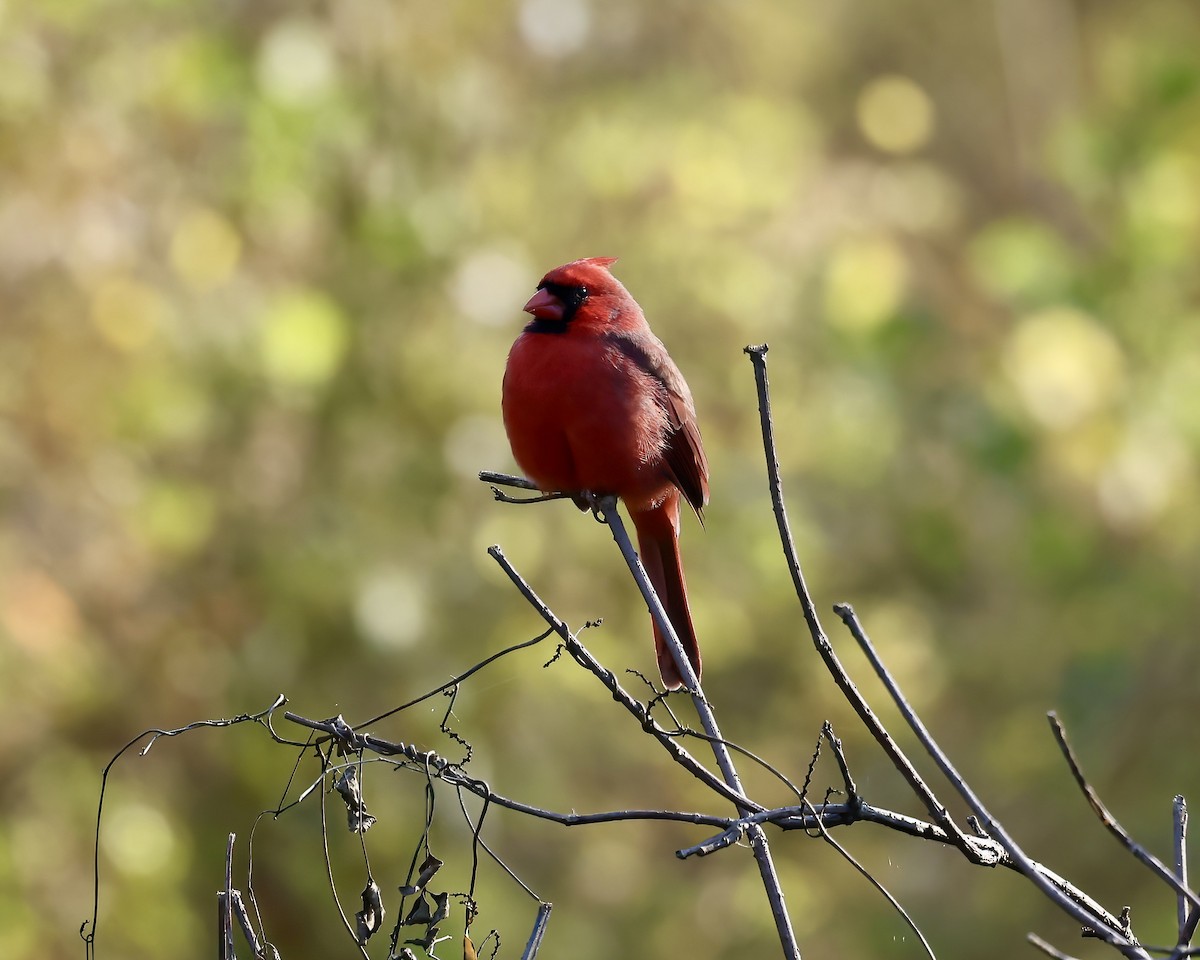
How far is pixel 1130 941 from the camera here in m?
1.13

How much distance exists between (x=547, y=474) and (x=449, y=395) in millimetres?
2248

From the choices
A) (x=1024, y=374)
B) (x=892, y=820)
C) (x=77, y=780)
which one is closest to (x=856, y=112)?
(x=1024, y=374)

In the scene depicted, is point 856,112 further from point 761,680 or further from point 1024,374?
point 761,680

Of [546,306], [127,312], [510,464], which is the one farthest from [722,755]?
[127,312]

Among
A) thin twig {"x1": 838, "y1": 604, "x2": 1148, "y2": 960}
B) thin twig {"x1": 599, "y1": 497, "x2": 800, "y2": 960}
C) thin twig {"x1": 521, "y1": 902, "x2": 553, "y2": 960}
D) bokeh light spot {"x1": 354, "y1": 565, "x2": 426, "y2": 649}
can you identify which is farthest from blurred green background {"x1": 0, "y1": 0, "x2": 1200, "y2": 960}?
thin twig {"x1": 838, "y1": 604, "x2": 1148, "y2": 960}

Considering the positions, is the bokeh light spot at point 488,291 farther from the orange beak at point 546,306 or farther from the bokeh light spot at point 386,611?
the orange beak at point 546,306

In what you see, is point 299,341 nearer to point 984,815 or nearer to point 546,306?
point 546,306

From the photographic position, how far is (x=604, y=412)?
258cm

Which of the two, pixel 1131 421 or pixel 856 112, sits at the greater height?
pixel 856 112

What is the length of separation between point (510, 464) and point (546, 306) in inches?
81.5

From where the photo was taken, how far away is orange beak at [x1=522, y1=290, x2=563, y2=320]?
2656 mm

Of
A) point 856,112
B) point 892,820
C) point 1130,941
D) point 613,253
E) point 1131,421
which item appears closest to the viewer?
point 1130,941

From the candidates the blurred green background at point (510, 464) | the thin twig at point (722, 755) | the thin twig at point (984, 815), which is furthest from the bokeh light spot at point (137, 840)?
the thin twig at point (984, 815)

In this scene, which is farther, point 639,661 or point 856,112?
point 856,112
